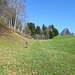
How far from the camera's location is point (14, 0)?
43.2 m

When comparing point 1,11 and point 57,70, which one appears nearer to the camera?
point 57,70

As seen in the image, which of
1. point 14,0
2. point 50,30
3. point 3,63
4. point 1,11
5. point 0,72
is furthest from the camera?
point 50,30

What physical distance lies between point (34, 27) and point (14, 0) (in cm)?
5160

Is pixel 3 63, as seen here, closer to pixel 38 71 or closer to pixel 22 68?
pixel 22 68

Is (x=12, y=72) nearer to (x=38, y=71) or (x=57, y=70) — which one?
(x=38, y=71)

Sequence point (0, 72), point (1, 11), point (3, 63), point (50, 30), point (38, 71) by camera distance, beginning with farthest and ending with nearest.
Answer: point (50, 30), point (1, 11), point (3, 63), point (38, 71), point (0, 72)

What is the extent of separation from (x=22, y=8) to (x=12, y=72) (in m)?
38.4

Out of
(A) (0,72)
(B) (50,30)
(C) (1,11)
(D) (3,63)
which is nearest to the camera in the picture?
(A) (0,72)

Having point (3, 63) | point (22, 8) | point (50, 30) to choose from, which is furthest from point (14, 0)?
point (50, 30)

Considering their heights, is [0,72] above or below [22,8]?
below

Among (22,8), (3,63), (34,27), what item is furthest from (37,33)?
(3,63)

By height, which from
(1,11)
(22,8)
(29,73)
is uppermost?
(22,8)

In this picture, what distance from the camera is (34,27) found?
94.6m

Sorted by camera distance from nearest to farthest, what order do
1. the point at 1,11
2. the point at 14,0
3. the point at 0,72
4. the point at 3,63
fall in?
the point at 0,72 < the point at 3,63 < the point at 1,11 < the point at 14,0
